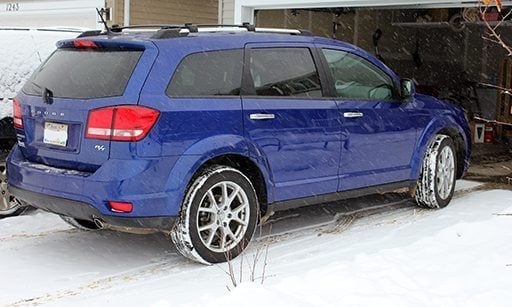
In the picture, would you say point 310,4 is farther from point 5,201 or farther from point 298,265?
point 298,265

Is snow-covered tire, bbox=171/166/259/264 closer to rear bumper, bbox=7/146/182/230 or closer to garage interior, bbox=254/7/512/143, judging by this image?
rear bumper, bbox=7/146/182/230

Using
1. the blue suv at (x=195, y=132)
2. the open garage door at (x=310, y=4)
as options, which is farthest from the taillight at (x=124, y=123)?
the open garage door at (x=310, y=4)

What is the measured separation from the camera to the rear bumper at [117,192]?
4457 mm

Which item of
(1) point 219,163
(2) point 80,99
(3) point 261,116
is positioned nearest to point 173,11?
(3) point 261,116

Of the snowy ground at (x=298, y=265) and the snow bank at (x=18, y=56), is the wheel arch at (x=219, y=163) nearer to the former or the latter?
the snowy ground at (x=298, y=265)

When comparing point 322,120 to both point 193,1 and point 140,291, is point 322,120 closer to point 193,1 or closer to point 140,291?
point 140,291

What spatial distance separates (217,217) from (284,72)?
1.34m

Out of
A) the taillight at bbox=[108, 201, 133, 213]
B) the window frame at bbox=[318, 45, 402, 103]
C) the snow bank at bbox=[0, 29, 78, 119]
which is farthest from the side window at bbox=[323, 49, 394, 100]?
the snow bank at bbox=[0, 29, 78, 119]

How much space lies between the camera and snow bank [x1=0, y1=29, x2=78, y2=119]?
→ 247 inches

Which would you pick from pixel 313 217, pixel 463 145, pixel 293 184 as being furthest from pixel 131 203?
pixel 463 145

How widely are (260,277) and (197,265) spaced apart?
652 mm

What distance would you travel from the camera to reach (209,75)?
4.98 metres

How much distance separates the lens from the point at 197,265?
4977 mm

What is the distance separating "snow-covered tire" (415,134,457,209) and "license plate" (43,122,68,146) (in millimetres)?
3558
